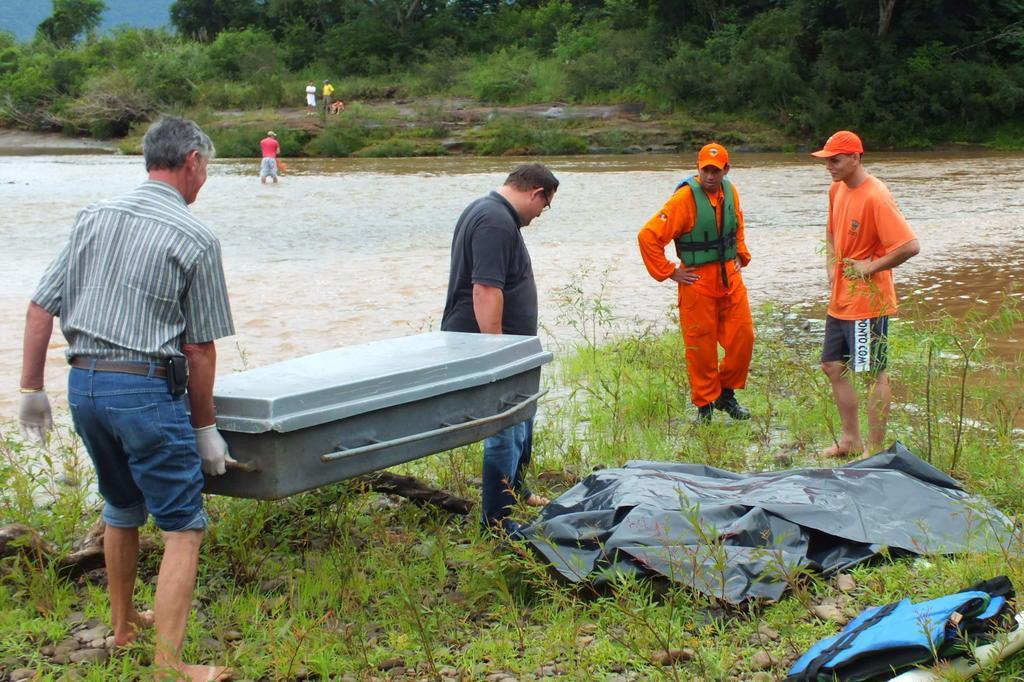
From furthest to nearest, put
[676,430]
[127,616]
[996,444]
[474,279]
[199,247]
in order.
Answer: [676,430] → [996,444] → [474,279] → [127,616] → [199,247]

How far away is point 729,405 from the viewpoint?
6.94m

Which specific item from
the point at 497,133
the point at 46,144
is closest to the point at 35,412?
the point at 497,133

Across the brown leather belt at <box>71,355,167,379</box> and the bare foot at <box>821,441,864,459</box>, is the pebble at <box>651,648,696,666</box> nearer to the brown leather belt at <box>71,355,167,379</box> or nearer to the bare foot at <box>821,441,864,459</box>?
the brown leather belt at <box>71,355,167,379</box>

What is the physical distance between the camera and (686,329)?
269 inches

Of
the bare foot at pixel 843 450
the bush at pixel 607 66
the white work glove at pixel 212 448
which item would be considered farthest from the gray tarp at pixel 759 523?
the bush at pixel 607 66

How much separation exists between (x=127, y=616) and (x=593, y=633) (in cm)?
156

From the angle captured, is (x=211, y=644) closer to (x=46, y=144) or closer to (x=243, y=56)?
(x=46, y=144)

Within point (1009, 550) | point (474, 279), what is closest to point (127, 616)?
point (474, 279)

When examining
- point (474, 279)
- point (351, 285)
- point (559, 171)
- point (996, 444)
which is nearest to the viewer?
point (474, 279)

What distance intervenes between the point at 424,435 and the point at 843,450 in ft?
8.98

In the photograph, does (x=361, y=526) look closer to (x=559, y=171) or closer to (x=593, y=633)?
(x=593, y=633)

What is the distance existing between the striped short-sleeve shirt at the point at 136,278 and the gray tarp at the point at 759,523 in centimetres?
159

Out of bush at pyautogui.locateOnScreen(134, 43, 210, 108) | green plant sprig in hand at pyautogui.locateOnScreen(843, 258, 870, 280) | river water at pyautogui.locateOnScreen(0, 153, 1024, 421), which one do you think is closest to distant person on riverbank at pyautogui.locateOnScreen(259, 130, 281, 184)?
river water at pyautogui.locateOnScreen(0, 153, 1024, 421)

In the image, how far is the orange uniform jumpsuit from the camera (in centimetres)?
679
